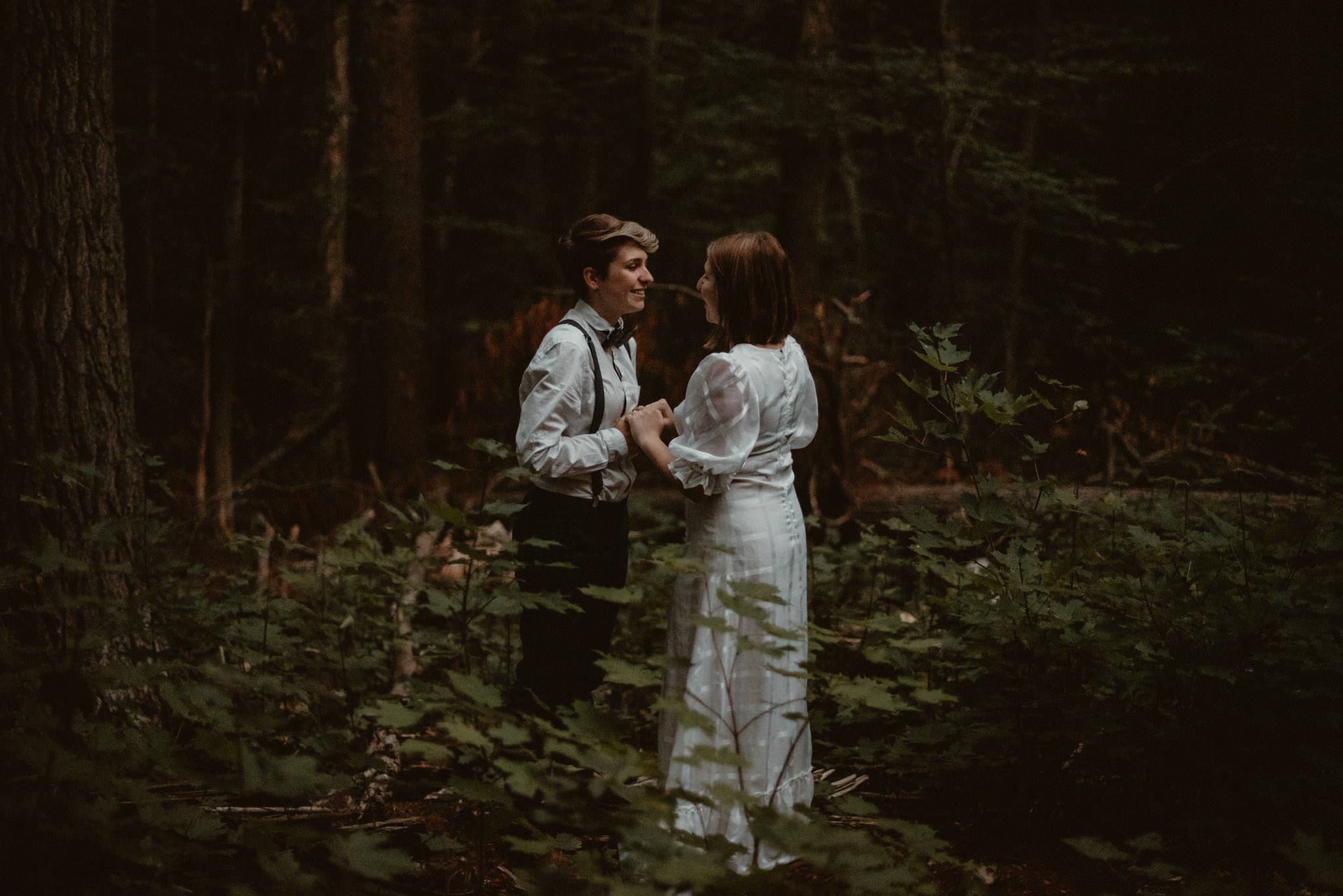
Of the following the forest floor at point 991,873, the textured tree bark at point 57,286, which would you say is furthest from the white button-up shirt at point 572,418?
the textured tree bark at point 57,286

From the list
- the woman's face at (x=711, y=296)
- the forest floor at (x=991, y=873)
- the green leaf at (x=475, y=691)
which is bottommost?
the forest floor at (x=991, y=873)

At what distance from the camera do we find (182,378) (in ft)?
40.7

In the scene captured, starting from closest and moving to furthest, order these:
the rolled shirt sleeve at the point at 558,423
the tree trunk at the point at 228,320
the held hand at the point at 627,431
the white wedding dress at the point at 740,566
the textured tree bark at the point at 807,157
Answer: the white wedding dress at the point at 740,566, the rolled shirt sleeve at the point at 558,423, the held hand at the point at 627,431, the tree trunk at the point at 228,320, the textured tree bark at the point at 807,157

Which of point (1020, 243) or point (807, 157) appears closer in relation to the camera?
point (807, 157)

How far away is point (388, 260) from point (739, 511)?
314 inches

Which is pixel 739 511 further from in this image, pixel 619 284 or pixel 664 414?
pixel 619 284

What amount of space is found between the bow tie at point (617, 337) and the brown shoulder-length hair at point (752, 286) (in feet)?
1.59

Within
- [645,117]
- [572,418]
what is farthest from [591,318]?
[645,117]

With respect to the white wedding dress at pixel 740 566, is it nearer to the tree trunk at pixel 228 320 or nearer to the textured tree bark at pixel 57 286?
the textured tree bark at pixel 57 286

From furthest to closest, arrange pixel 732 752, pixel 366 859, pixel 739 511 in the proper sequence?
pixel 739 511 < pixel 732 752 < pixel 366 859

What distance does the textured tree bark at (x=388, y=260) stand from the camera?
33.5ft

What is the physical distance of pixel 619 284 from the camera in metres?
3.75

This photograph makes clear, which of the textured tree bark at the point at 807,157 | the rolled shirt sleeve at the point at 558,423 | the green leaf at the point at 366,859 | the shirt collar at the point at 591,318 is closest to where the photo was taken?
the green leaf at the point at 366,859

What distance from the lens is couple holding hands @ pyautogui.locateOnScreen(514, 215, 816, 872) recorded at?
3432 millimetres
